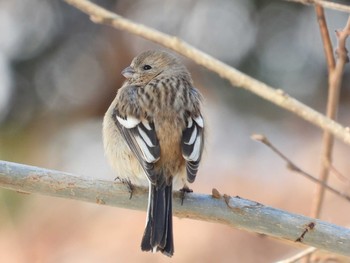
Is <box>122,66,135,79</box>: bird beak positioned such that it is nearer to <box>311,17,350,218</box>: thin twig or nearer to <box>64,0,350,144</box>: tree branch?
<box>311,17,350,218</box>: thin twig

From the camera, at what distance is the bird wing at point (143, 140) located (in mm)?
4492

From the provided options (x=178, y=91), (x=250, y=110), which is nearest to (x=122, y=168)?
(x=178, y=91)

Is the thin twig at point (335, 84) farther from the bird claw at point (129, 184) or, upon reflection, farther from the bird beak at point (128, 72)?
the bird beak at point (128, 72)

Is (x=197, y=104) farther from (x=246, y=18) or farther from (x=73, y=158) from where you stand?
(x=246, y=18)

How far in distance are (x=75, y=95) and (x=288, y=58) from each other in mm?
3097

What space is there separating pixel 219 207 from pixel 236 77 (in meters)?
1.09

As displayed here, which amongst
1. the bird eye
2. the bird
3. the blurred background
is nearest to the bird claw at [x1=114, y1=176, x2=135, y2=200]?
the bird

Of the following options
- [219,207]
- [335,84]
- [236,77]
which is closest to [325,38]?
[335,84]

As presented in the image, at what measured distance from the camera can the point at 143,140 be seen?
460cm

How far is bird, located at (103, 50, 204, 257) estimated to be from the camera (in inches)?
166

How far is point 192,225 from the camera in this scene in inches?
328

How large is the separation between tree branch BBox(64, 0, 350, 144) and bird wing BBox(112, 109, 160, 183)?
1431 mm

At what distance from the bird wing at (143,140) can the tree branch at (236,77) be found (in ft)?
4.70

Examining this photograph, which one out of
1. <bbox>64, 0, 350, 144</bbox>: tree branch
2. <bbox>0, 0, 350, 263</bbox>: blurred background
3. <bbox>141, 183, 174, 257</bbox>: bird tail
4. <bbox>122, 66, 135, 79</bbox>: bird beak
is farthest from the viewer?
<bbox>0, 0, 350, 263</bbox>: blurred background
